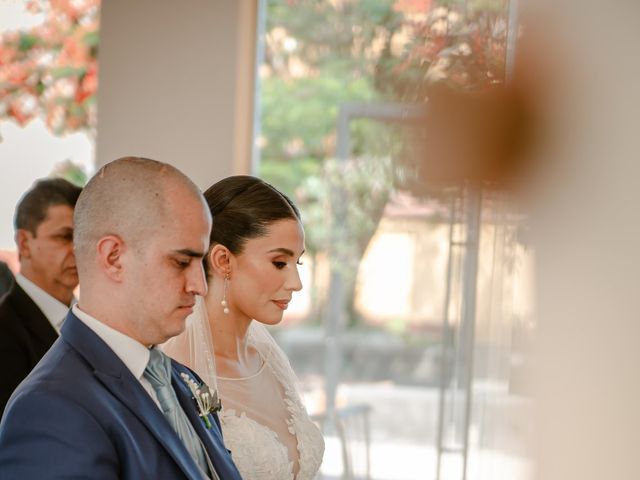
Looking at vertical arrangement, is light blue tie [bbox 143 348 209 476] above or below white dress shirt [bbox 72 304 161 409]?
below

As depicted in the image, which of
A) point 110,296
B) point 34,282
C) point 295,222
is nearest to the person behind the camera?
point 110,296

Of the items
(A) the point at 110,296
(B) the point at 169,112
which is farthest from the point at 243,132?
(A) the point at 110,296

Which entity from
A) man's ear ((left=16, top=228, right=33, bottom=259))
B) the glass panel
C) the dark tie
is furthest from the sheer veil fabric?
the glass panel

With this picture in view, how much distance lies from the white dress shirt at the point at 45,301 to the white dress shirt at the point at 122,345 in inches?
63.1

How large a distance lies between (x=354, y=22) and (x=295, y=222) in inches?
102

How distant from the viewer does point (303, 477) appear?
2.53 meters

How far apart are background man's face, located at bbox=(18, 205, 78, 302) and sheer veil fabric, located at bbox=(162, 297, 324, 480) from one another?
0.83 metres

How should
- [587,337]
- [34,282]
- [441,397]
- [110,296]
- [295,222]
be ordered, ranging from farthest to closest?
[441,397] < [587,337] < [34,282] < [295,222] < [110,296]

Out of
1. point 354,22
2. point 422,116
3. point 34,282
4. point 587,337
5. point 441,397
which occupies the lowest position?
point 441,397

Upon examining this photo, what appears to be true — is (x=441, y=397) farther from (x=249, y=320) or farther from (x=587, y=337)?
(x=249, y=320)

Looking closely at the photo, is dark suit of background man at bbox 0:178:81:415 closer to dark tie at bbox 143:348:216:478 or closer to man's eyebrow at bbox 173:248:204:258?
dark tie at bbox 143:348:216:478

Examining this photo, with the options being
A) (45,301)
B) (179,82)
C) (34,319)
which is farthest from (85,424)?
(179,82)

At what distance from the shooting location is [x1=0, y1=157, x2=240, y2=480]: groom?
1437 millimetres

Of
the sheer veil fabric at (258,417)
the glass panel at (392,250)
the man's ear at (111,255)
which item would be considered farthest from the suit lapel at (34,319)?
the glass panel at (392,250)
